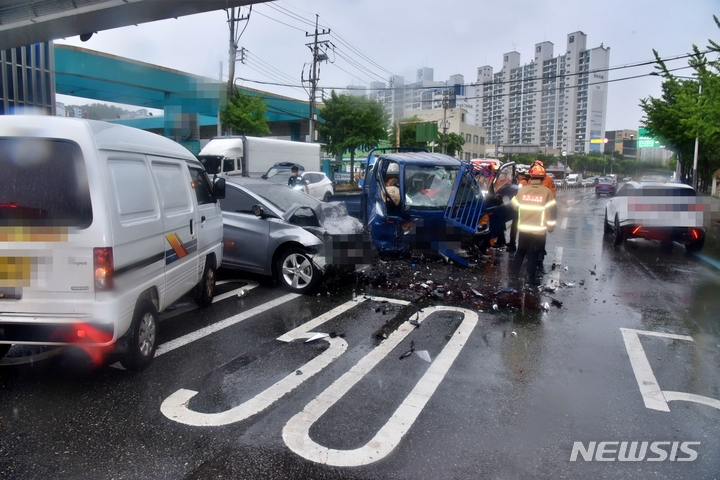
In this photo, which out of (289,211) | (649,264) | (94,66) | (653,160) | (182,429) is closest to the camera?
(182,429)

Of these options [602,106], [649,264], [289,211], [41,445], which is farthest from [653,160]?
[41,445]

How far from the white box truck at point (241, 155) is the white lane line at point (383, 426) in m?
15.5

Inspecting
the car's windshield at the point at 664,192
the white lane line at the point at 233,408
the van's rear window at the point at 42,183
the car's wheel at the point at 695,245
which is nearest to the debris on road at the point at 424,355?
the white lane line at the point at 233,408

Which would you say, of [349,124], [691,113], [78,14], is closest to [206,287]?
[78,14]

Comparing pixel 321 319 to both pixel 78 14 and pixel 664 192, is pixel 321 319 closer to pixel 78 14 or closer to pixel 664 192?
pixel 78 14

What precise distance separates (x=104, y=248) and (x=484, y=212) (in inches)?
312

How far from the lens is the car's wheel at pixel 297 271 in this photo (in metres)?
7.08

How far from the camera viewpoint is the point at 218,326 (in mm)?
5785

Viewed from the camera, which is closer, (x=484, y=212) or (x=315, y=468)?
(x=315, y=468)

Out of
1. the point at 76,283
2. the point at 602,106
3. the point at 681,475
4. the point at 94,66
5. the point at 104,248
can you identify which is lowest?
the point at 681,475

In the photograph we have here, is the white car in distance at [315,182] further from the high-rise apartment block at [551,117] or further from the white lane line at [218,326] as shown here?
the high-rise apartment block at [551,117]

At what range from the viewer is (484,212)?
10195 millimetres

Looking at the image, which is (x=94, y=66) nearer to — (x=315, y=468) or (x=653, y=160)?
(x=315, y=468)

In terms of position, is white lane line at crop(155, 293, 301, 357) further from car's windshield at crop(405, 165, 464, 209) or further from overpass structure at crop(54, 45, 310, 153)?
overpass structure at crop(54, 45, 310, 153)
